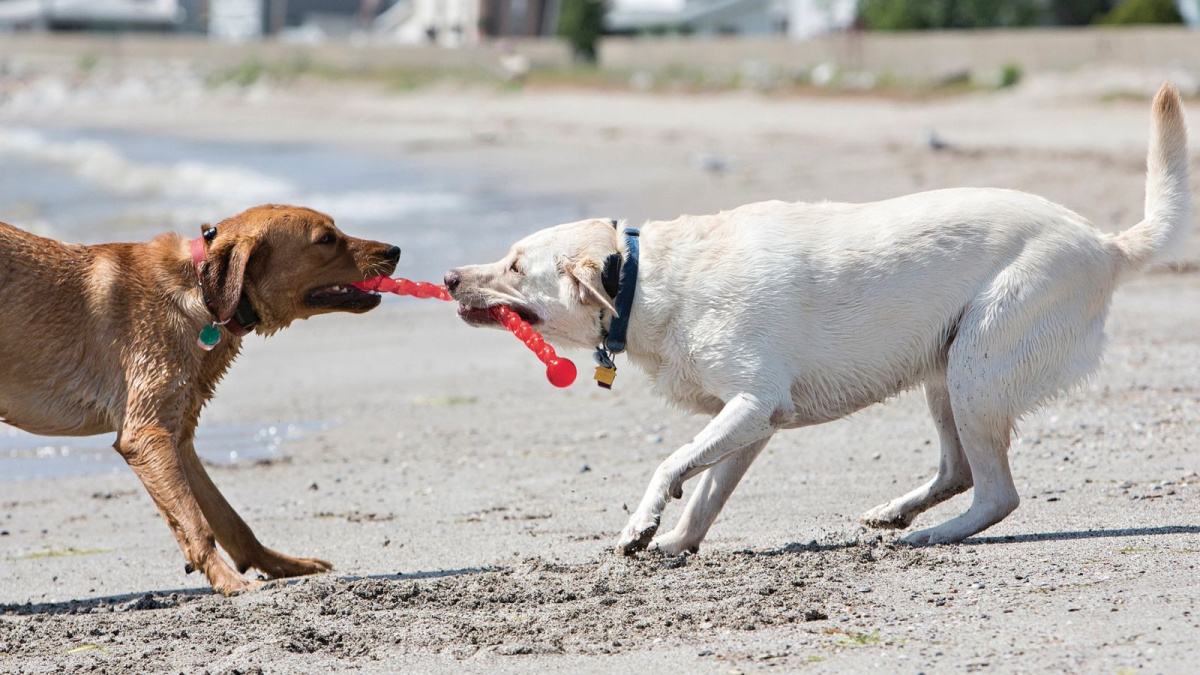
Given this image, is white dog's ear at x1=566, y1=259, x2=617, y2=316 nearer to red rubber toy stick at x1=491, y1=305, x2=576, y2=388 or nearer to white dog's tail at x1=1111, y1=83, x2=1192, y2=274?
red rubber toy stick at x1=491, y1=305, x2=576, y2=388

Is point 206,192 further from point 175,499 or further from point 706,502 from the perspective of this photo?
point 706,502

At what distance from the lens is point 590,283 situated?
17.1 feet

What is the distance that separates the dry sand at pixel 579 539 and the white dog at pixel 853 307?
45 centimetres

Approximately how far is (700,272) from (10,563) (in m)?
3.32

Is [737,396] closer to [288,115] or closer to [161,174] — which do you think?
[161,174]

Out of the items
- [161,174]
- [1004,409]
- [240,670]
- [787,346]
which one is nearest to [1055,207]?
[1004,409]

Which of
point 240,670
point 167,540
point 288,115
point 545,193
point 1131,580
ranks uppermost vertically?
point 1131,580

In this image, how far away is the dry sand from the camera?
4105 millimetres

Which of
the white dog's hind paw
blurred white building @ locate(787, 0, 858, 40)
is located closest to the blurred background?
blurred white building @ locate(787, 0, 858, 40)

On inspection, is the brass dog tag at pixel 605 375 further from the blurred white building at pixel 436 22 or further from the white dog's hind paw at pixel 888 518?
the blurred white building at pixel 436 22

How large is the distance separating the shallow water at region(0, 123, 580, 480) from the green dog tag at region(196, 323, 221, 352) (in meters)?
2.24

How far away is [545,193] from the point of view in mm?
20219

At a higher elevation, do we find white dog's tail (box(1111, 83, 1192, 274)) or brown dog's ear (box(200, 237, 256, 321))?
white dog's tail (box(1111, 83, 1192, 274))

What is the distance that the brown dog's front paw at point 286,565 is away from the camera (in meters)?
5.51
